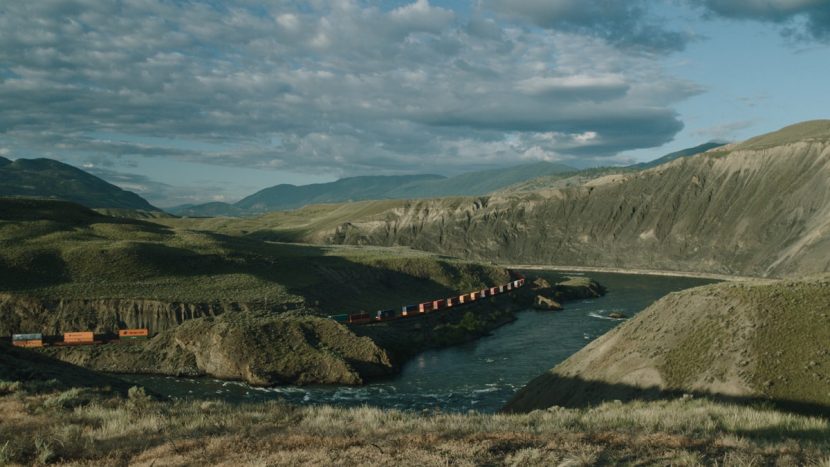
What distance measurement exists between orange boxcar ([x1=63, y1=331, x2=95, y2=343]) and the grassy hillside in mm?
38045

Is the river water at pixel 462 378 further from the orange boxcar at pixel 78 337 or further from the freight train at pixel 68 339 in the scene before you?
the orange boxcar at pixel 78 337

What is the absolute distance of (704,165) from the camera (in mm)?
137000

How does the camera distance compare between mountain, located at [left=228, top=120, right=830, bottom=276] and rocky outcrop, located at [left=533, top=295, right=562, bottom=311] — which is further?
mountain, located at [left=228, top=120, right=830, bottom=276]

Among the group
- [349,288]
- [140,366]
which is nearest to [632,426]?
[140,366]

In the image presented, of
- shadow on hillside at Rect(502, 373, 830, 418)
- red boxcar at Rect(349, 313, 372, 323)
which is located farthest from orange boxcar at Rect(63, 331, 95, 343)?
shadow on hillside at Rect(502, 373, 830, 418)

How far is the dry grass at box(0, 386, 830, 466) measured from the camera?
40.0ft

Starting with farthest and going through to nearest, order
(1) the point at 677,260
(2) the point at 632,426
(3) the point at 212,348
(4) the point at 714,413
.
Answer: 1. (1) the point at 677,260
2. (3) the point at 212,348
3. (4) the point at 714,413
4. (2) the point at 632,426

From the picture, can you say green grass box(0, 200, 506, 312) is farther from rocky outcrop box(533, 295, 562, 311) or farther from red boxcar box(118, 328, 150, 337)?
rocky outcrop box(533, 295, 562, 311)

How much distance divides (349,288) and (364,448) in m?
59.4

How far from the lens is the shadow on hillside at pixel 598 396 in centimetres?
2144

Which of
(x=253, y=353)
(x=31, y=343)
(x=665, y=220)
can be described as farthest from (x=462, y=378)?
(x=665, y=220)

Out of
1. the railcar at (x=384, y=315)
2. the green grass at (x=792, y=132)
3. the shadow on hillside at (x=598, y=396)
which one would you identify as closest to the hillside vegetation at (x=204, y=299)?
the railcar at (x=384, y=315)

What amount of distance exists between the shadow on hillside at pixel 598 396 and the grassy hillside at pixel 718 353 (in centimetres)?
5

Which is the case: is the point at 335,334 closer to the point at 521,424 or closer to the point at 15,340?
the point at 15,340
